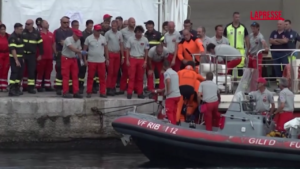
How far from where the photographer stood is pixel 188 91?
45.8ft

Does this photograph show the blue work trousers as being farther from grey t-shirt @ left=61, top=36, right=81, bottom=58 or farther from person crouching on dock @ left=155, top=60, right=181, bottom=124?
grey t-shirt @ left=61, top=36, right=81, bottom=58

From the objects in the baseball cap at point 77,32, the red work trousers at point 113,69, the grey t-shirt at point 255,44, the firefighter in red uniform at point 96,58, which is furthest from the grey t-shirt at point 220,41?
the baseball cap at point 77,32

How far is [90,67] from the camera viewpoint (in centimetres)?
1539

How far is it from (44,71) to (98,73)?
127cm

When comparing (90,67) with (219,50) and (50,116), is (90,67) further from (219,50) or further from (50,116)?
(219,50)

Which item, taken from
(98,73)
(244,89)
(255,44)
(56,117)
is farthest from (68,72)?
(255,44)

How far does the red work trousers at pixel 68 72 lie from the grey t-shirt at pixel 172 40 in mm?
1723

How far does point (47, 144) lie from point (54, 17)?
265 centimetres

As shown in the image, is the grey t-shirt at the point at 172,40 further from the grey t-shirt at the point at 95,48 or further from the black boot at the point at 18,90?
the black boot at the point at 18,90

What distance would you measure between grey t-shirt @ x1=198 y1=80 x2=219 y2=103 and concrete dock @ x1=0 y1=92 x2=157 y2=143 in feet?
6.07

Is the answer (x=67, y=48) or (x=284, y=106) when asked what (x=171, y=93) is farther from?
(x=67, y=48)

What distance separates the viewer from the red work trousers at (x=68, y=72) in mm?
15305

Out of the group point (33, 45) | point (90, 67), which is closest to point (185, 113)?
point (90, 67)

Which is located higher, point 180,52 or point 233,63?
point 180,52
